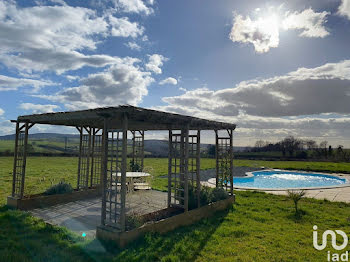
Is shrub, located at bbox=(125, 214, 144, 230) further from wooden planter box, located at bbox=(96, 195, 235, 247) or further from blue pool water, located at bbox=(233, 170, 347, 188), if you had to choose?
blue pool water, located at bbox=(233, 170, 347, 188)

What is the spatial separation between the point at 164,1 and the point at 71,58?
4.06 meters

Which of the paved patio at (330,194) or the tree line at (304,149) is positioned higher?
the tree line at (304,149)

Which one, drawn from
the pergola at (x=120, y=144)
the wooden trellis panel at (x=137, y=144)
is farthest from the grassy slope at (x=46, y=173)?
the pergola at (x=120, y=144)

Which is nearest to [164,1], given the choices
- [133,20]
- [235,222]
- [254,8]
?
[133,20]

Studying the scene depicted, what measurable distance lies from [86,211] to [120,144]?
294cm

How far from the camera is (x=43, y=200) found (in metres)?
6.60

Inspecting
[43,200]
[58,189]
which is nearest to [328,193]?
[58,189]

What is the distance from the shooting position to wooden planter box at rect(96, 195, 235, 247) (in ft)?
13.3

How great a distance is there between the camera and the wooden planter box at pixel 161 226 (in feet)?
13.3

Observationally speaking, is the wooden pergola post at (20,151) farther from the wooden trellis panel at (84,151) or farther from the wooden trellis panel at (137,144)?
the wooden trellis panel at (137,144)

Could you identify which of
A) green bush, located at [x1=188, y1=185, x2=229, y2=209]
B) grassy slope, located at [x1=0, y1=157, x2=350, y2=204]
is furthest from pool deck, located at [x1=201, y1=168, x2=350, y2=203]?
grassy slope, located at [x1=0, y1=157, x2=350, y2=204]

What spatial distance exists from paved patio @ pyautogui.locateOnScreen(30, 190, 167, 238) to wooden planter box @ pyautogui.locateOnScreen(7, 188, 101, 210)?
203 mm

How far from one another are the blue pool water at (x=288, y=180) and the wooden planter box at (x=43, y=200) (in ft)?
29.8

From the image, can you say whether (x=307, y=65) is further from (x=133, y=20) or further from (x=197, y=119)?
(x=133, y=20)
